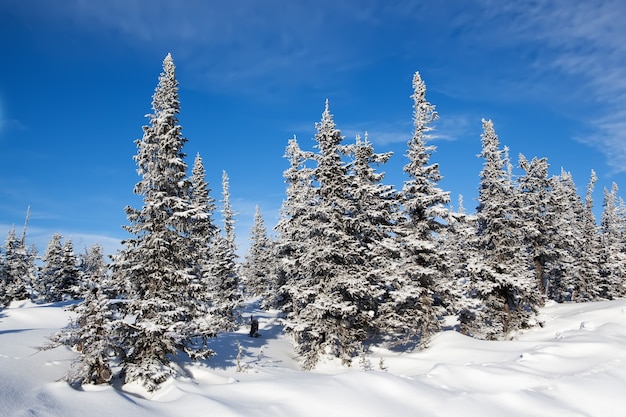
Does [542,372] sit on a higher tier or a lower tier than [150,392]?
higher

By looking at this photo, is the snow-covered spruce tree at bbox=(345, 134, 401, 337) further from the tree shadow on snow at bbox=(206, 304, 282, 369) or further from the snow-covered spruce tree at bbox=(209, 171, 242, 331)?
the snow-covered spruce tree at bbox=(209, 171, 242, 331)

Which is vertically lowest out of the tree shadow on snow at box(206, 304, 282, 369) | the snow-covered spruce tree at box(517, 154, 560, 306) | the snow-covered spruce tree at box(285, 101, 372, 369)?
the tree shadow on snow at box(206, 304, 282, 369)

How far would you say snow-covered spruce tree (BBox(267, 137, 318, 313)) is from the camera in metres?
23.1

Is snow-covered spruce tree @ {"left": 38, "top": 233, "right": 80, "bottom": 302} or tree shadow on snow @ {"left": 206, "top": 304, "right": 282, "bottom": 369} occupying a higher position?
snow-covered spruce tree @ {"left": 38, "top": 233, "right": 80, "bottom": 302}

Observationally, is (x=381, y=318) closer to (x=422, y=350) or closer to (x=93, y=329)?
(x=422, y=350)

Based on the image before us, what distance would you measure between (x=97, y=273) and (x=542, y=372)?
15.5m

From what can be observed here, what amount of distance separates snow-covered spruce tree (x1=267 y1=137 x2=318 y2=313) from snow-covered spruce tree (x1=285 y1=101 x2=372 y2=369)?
1.35 ft

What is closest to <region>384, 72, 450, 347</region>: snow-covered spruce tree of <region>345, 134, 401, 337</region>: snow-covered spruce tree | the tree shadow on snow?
<region>345, 134, 401, 337</region>: snow-covered spruce tree

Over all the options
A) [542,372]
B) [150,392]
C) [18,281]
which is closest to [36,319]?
[150,392]

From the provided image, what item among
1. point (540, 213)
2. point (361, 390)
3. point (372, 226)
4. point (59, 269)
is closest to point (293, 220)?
point (372, 226)

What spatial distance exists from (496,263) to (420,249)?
642 cm

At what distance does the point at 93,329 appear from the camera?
43.1 ft

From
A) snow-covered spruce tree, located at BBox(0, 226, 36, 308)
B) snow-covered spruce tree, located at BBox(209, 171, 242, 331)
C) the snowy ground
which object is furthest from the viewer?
snow-covered spruce tree, located at BBox(0, 226, 36, 308)

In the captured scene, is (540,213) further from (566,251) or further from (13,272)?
(13,272)
